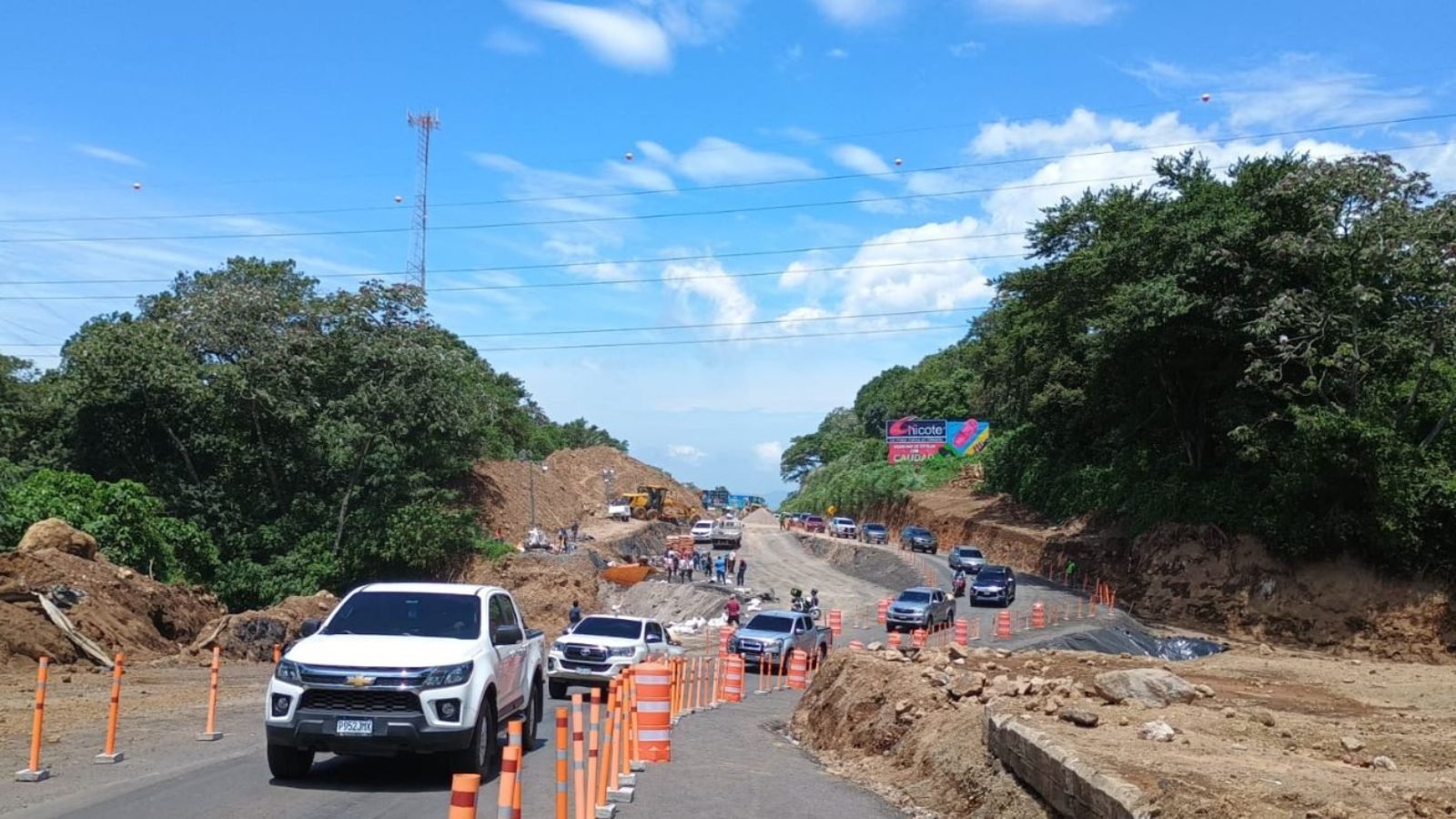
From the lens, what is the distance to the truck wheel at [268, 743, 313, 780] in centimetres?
1050

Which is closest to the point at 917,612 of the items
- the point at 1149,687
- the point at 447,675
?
the point at 1149,687

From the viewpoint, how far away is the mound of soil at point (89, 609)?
933 inches

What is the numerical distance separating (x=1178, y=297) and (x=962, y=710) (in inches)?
1397

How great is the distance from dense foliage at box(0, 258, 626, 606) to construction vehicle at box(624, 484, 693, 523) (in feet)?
122

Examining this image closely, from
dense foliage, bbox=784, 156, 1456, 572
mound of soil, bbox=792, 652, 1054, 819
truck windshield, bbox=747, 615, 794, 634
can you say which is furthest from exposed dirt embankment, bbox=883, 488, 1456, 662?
mound of soil, bbox=792, 652, 1054, 819

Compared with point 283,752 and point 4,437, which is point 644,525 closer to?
point 4,437

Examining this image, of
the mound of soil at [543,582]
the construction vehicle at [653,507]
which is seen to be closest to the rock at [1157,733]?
the mound of soil at [543,582]

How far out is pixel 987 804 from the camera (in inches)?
400

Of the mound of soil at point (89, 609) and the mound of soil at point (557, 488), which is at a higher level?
the mound of soil at point (557, 488)

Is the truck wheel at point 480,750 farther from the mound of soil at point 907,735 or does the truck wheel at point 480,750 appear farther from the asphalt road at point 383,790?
the mound of soil at point 907,735

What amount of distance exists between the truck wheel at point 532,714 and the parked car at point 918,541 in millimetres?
62105

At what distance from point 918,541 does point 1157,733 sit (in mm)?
64900

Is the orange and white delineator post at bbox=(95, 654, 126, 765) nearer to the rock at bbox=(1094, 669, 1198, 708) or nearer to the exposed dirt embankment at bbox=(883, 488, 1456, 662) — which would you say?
the rock at bbox=(1094, 669, 1198, 708)

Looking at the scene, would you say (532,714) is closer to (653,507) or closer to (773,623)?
(773,623)
